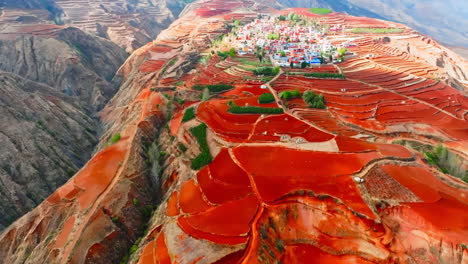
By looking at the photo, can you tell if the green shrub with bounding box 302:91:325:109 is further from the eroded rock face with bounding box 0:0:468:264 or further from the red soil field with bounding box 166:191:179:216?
the red soil field with bounding box 166:191:179:216

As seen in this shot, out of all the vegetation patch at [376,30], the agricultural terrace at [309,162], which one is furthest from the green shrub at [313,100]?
the vegetation patch at [376,30]

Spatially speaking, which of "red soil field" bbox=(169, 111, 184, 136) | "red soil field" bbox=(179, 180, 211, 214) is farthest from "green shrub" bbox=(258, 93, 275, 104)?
"red soil field" bbox=(179, 180, 211, 214)

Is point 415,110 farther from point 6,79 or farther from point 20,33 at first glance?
point 20,33

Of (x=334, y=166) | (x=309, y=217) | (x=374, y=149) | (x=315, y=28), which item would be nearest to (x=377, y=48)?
(x=315, y=28)

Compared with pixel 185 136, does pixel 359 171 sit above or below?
above

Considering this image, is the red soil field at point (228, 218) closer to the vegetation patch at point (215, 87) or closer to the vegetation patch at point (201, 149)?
the vegetation patch at point (201, 149)
